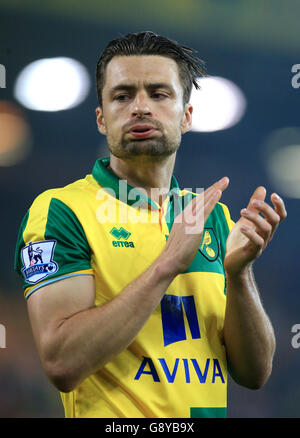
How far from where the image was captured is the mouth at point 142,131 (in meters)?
1.18

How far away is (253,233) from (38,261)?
441mm

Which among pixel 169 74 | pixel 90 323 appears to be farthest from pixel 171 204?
pixel 90 323

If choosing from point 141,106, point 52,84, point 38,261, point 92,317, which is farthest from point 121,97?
point 52,84

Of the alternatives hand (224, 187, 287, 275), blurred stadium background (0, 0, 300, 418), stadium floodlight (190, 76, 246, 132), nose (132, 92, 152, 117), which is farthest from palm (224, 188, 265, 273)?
stadium floodlight (190, 76, 246, 132)

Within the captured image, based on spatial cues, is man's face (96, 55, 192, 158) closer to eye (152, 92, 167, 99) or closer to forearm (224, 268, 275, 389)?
eye (152, 92, 167, 99)

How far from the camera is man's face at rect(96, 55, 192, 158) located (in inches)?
46.6

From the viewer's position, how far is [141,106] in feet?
3.89

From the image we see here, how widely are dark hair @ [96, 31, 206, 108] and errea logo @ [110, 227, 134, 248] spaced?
1.30 feet

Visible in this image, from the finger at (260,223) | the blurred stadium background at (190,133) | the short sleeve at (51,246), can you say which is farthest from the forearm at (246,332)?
the blurred stadium background at (190,133)

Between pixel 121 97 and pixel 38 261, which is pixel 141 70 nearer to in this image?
pixel 121 97
